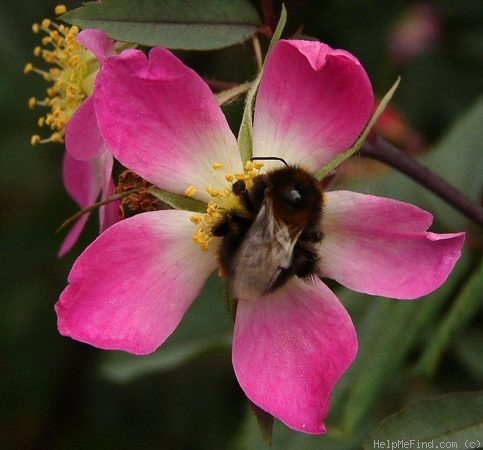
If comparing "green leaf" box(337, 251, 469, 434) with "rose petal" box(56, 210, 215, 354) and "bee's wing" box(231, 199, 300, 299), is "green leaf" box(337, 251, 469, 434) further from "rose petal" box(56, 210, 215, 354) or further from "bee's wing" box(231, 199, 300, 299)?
"bee's wing" box(231, 199, 300, 299)

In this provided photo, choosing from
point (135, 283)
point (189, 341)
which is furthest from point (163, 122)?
point (189, 341)

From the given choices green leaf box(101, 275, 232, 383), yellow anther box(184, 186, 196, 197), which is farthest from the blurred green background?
yellow anther box(184, 186, 196, 197)

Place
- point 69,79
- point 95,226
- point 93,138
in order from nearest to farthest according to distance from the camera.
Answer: point 93,138, point 69,79, point 95,226

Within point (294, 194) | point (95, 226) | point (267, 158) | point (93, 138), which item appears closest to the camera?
point (294, 194)

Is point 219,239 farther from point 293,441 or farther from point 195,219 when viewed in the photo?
point 293,441

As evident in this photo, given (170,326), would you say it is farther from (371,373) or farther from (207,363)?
(207,363)

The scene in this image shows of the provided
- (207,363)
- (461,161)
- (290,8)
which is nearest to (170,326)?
(461,161)
